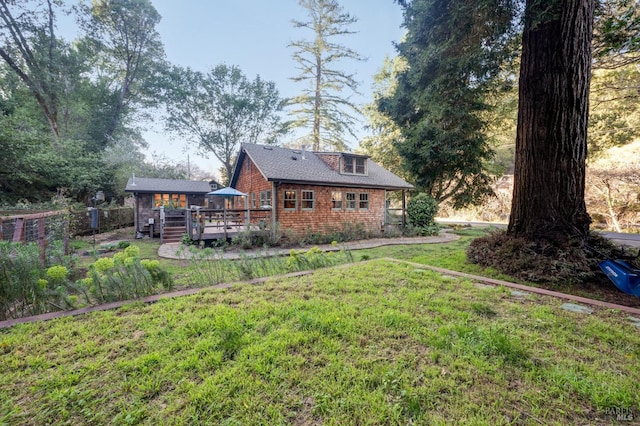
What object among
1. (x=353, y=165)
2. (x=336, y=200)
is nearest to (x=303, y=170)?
(x=336, y=200)

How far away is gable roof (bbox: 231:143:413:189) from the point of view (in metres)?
11.4

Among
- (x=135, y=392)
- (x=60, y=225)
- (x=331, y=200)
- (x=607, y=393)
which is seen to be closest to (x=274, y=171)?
(x=331, y=200)

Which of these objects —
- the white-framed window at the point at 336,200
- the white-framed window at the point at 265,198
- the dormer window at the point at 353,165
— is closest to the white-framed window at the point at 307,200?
the white-framed window at the point at 336,200

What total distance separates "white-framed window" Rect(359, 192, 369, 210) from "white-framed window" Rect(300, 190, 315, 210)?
299 centimetres

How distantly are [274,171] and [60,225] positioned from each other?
283 inches

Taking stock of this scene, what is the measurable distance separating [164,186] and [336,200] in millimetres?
11600

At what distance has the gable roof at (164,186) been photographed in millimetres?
15155

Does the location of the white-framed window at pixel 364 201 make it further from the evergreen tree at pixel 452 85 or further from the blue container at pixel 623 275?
the blue container at pixel 623 275

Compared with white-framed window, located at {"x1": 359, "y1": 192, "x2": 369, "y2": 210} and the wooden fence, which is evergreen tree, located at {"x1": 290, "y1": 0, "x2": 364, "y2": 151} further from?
the wooden fence

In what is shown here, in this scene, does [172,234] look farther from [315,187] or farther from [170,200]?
[315,187]

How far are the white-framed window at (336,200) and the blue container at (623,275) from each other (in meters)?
9.73

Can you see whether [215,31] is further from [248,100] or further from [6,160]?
[6,160]

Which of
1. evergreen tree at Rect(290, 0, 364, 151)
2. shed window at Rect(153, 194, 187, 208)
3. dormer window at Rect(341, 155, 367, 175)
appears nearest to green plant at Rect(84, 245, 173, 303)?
dormer window at Rect(341, 155, 367, 175)

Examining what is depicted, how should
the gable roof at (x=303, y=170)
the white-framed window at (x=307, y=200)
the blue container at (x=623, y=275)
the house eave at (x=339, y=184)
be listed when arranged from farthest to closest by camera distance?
the white-framed window at (x=307, y=200)
the gable roof at (x=303, y=170)
the house eave at (x=339, y=184)
the blue container at (x=623, y=275)
